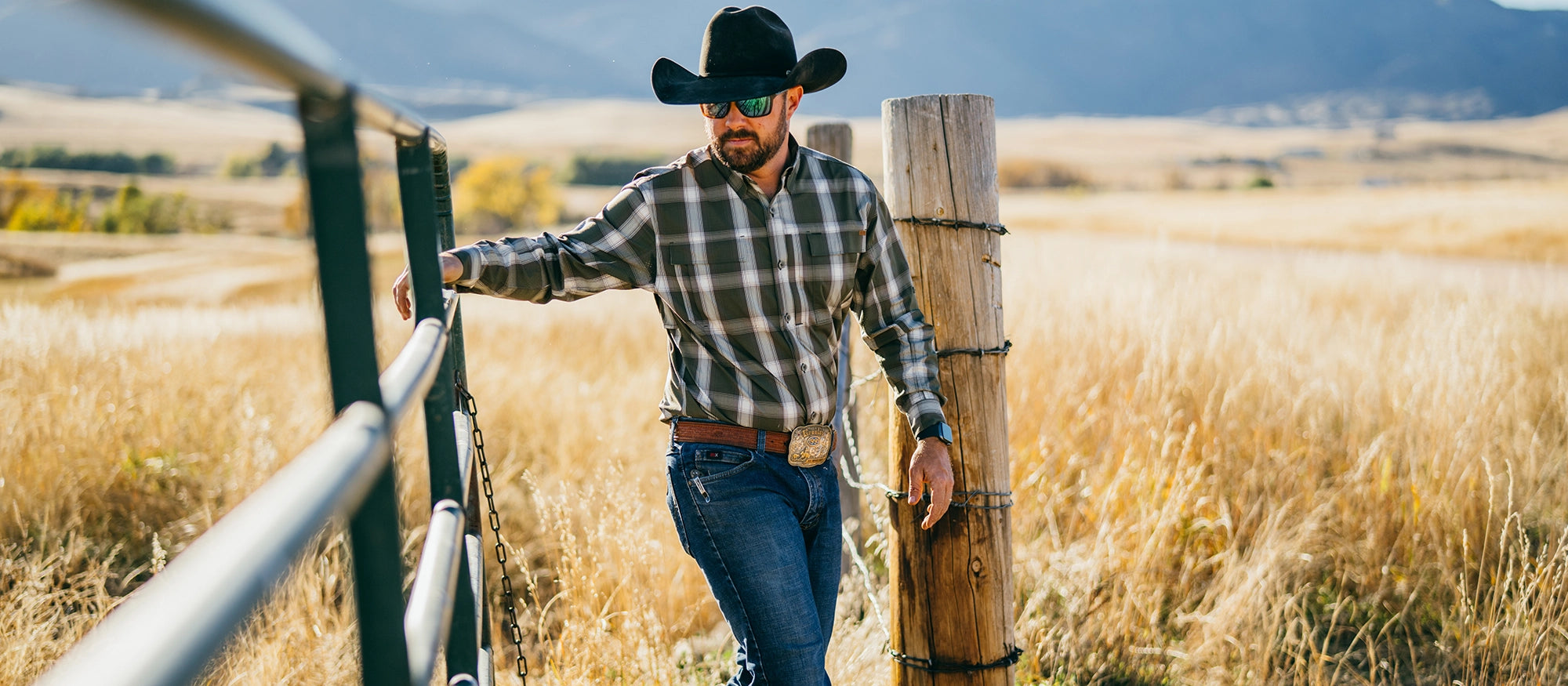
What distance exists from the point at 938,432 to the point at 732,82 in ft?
3.24

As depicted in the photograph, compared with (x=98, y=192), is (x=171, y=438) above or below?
below

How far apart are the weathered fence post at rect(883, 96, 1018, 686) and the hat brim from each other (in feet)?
0.63

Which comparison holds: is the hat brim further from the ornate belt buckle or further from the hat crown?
the ornate belt buckle

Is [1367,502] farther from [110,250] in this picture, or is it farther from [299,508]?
[110,250]

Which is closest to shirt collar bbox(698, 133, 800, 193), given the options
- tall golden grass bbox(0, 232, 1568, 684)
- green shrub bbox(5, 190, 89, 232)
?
tall golden grass bbox(0, 232, 1568, 684)

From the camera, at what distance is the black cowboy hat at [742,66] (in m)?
2.47

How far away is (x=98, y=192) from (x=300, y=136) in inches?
3749

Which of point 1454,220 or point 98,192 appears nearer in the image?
point 1454,220

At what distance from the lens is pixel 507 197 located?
318 ft

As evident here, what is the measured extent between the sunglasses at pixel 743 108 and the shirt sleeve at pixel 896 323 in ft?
1.23

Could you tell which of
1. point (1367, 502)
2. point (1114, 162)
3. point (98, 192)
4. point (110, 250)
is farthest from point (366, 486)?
point (1114, 162)

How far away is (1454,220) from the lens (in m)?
28.0

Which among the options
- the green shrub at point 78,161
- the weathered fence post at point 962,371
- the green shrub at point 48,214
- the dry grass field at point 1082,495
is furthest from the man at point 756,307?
the green shrub at point 78,161

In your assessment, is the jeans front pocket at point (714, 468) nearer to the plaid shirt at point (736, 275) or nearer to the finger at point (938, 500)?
the plaid shirt at point (736, 275)
